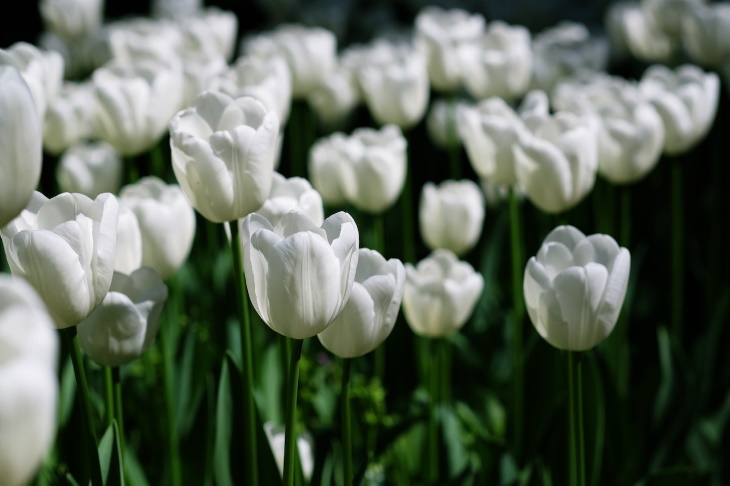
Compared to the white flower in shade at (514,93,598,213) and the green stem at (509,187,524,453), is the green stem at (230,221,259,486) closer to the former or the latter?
the white flower in shade at (514,93,598,213)

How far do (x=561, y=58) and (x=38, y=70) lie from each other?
1.78m

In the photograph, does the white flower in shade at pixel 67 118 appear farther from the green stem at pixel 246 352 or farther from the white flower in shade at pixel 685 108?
the white flower in shade at pixel 685 108

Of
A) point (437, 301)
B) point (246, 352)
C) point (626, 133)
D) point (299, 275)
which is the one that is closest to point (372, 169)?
point (437, 301)

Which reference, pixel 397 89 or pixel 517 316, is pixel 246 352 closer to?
pixel 517 316

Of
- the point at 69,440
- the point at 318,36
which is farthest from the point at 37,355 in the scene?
the point at 318,36

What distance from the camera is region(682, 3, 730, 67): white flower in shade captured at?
2.58 metres

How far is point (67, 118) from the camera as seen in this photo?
2230 mm

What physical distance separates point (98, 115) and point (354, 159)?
541mm

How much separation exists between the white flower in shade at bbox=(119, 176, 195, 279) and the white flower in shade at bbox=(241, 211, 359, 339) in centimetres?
51

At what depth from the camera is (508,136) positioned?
1.82 m

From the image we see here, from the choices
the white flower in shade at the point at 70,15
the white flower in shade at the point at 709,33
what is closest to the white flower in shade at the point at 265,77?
the white flower in shade at the point at 70,15

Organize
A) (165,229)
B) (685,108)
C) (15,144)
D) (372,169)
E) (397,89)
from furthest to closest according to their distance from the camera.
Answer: (397,89)
(685,108)
(372,169)
(165,229)
(15,144)

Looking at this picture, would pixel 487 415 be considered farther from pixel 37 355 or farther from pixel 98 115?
pixel 37 355

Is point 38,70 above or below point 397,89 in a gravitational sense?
above
